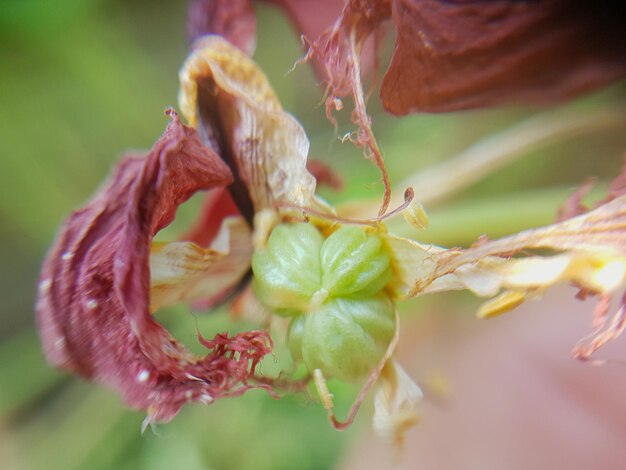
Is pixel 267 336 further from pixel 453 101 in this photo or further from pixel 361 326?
pixel 453 101

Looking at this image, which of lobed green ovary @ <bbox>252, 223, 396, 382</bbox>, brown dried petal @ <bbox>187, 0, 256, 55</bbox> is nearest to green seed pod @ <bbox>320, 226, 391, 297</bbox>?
lobed green ovary @ <bbox>252, 223, 396, 382</bbox>

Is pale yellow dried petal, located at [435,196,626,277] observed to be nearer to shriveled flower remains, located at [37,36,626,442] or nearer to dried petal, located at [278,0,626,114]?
shriveled flower remains, located at [37,36,626,442]

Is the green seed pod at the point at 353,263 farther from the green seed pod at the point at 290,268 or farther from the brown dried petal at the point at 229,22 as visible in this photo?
the brown dried petal at the point at 229,22

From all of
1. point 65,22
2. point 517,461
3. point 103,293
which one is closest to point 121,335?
point 103,293

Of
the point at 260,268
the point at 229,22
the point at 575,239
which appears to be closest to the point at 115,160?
the point at 229,22

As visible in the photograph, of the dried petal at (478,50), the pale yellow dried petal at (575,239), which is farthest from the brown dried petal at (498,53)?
the pale yellow dried petal at (575,239)

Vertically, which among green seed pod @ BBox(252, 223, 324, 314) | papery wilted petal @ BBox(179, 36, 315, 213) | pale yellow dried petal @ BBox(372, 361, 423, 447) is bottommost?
pale yellow dried petal @ BBox(372, 361, 423, 447)
